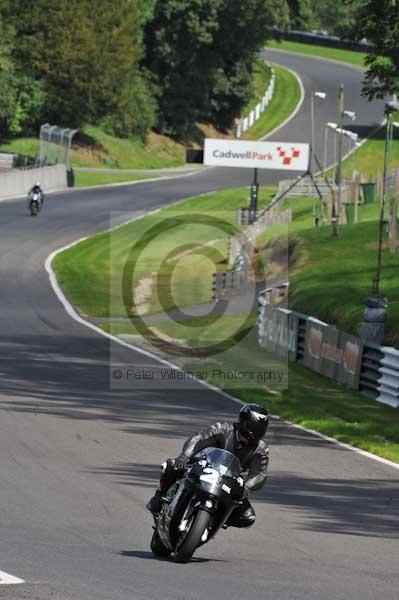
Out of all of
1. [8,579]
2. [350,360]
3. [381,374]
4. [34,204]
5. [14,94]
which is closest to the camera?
[8,579]

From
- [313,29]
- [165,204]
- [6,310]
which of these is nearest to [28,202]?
[165,204]

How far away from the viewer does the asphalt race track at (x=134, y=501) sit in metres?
10.6

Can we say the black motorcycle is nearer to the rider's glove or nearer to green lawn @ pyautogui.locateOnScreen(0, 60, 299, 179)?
the rider's glove

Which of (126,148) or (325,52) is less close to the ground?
(325,52)

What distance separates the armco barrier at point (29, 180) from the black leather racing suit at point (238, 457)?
189 ft

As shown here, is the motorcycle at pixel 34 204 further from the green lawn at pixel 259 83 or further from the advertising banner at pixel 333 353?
the green lawn at pixel 259 83

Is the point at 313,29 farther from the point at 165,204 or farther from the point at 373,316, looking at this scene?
the point at 373,316

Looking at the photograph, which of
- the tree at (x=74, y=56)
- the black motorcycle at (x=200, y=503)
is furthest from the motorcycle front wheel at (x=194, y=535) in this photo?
the tree at (x=74, y=56)

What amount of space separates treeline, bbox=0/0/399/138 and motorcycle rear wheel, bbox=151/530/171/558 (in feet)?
224

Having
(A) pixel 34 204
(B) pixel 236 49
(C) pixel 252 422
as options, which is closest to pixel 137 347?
(C) pixel 252 422

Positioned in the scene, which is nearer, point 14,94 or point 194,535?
point 194,535

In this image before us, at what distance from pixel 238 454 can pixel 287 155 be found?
56618mm

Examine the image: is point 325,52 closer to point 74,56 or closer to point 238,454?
point 74,56

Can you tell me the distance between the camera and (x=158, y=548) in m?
11.8
